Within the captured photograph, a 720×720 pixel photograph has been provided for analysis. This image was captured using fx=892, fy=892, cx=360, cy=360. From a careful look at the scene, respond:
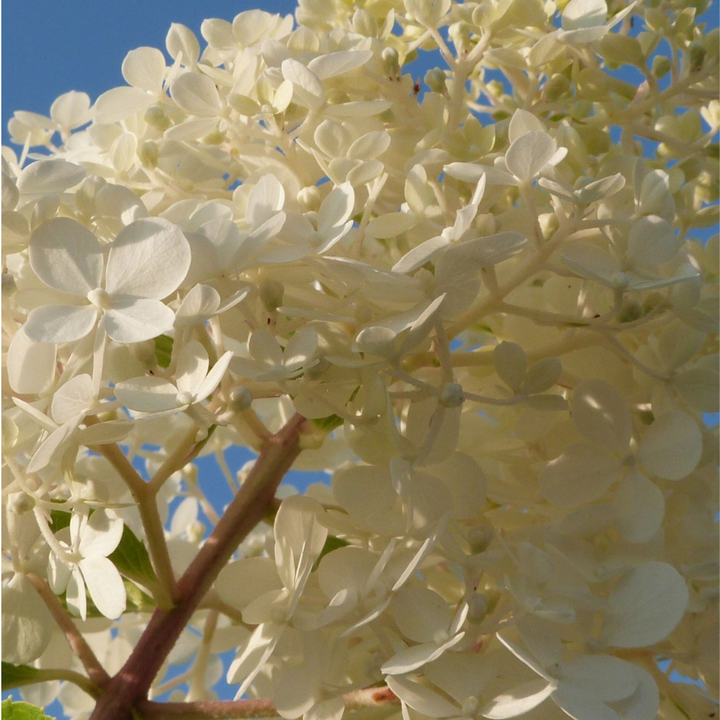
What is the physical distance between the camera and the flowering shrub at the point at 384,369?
1.41 feet

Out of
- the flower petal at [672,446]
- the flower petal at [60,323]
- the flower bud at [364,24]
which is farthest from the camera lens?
the flower bud at [364,24]

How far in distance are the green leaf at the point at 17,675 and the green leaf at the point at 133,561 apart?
3.9 inches

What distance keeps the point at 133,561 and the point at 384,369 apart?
219 millimetres

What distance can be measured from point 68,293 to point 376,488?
0.63ft

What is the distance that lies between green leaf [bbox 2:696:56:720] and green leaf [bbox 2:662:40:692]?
58mm

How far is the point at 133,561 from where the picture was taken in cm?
55

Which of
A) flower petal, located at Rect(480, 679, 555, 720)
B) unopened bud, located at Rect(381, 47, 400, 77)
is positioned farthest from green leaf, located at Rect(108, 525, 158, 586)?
unopened bud, located at Rect(381, 47, 400, 77)

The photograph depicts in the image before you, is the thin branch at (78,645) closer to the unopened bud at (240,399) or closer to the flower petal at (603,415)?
the unopened bud at (240,399)

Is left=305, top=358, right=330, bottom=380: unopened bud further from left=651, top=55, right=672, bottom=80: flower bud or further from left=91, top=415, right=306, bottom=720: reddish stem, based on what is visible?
left=651, top=55, right=672, bottom=80: flower bud

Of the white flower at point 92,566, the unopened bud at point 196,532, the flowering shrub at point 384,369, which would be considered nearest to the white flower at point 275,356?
the flowering shrub at point 384,369

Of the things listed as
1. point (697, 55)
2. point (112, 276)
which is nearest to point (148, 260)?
point (112, 276)

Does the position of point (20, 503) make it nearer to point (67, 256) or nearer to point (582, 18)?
point (67, 256)

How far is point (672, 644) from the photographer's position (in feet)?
1.80

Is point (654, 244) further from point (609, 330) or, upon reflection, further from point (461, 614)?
point (461, 614)
